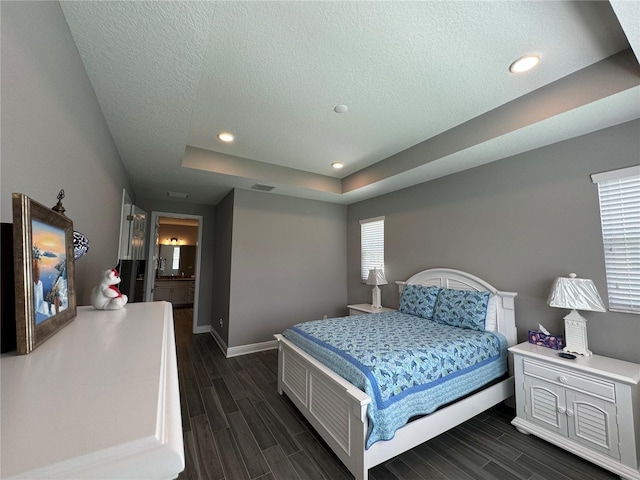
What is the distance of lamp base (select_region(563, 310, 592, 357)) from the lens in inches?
86.6

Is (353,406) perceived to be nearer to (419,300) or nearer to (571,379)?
(571,379)

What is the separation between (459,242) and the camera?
3.34 m

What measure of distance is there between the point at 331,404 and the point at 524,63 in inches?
115

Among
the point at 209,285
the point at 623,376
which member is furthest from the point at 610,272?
the point at 209,285

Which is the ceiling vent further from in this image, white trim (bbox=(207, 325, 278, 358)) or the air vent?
white trim (bbox=(207, 325, 278, 358))

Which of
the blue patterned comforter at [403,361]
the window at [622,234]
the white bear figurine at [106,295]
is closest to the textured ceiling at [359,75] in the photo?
the window at [622,234]

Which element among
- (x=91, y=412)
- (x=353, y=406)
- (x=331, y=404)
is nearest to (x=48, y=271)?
(x=91, y=412)

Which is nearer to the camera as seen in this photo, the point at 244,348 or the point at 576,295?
the point at 576,295

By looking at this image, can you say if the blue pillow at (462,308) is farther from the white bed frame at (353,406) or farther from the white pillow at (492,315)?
the white bed frame at (353,406)

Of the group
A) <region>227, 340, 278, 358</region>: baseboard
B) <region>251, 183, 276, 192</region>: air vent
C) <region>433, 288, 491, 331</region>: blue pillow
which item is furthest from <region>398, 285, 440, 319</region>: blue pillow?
<region>251, 183, 276, 192</region>: air vent

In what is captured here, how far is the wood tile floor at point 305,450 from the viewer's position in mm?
1848

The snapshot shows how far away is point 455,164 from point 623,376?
7.56 feet

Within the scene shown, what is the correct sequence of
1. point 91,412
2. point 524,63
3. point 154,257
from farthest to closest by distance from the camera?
1. point 154,257
2. point 524,63
3. point 91,412

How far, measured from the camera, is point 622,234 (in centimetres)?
216
